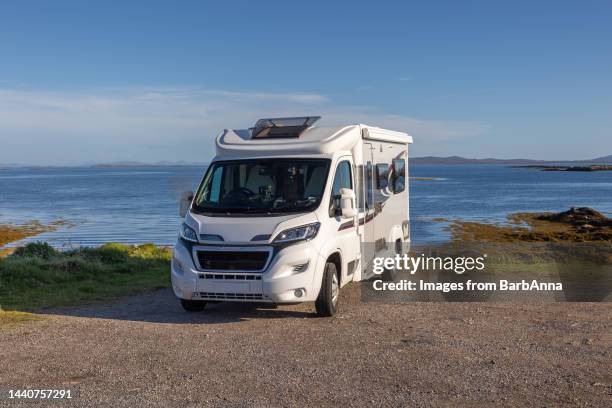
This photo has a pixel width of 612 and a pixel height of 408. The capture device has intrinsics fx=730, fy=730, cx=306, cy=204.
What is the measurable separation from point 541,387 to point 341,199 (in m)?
4.16

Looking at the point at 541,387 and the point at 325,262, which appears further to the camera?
the point at 325,262

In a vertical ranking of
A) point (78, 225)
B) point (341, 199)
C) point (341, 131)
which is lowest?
point (78, 225)

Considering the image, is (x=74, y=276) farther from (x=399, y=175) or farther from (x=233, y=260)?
(x=399, y=175)

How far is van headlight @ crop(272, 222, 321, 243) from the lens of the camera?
31.3 feet

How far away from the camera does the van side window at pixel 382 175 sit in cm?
1221

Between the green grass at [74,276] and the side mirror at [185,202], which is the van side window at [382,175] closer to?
the side mirror at [185,202]

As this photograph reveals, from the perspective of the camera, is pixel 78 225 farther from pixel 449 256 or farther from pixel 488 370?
pixel 488 370

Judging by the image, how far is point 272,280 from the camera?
31.0ft

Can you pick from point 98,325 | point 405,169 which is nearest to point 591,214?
point 405,169

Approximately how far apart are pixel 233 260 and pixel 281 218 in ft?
2.77

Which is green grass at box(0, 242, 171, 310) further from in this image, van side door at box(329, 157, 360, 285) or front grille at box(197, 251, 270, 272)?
van side door at box(329, 157, 360, 285)

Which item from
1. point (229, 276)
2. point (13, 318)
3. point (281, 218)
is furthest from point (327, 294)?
point (13, 318)

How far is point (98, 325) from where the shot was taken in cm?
988

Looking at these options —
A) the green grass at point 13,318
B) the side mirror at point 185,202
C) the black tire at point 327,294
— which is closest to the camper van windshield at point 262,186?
the side mirror at point 185,202
